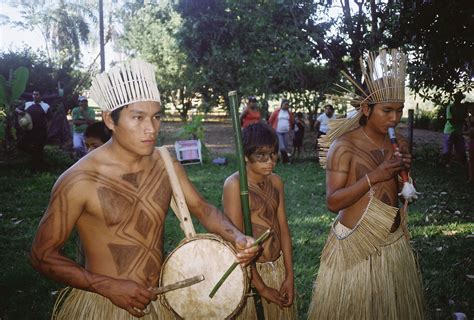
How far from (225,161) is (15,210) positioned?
674cm

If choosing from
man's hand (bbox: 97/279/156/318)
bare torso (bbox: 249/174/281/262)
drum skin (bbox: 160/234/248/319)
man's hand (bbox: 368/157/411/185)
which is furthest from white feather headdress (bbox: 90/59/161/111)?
man's hand (bbox: 368/157/411/185)

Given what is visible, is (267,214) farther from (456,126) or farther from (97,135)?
(456,126)

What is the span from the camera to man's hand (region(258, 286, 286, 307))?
9.20ft

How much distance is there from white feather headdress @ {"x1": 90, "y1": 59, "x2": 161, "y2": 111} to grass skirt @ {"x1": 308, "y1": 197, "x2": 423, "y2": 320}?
5.64ft

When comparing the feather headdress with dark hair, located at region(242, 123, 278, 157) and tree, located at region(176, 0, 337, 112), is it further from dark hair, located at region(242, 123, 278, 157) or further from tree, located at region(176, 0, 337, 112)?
tree, located at region(176, 0, 337, 112)

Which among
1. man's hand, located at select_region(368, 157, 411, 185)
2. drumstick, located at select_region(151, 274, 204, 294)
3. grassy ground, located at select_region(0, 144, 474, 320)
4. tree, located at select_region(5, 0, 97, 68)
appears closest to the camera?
drumstick, located at select_region(151, 274, 204, 294)

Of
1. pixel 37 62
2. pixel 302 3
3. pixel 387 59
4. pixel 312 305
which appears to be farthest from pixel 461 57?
pixel 37 62

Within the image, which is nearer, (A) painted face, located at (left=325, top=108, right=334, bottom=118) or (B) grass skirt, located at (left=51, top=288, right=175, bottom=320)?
(B) grass skirt, located at (left=51, top=288, right=175, bottom=320)

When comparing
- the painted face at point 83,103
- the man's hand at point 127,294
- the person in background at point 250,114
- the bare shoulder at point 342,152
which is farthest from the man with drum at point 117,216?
the person in background at point 250,114

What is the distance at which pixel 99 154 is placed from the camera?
2244 mm

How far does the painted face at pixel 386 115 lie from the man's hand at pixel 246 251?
141cm

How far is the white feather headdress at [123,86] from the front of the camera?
2176 mm

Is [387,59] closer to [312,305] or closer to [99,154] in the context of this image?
[312,305]

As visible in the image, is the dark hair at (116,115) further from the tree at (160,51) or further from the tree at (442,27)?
the tree at (160,51)
